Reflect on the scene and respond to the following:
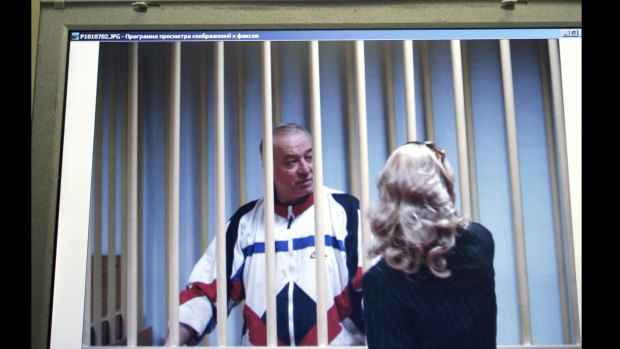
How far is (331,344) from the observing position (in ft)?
2.54

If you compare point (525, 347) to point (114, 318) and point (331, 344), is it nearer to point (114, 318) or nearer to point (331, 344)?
point (331, 344)

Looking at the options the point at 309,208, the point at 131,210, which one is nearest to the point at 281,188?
the point at 309,208

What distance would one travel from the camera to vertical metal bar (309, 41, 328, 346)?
0.78 meters

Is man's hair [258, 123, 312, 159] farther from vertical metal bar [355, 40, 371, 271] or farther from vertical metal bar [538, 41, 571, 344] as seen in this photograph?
vertical metal bar [538, 41, 571, 344]

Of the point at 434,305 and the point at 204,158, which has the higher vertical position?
the point at 204,158

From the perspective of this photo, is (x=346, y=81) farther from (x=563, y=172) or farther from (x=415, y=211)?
(x=563, y=172)

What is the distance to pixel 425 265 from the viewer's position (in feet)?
2.55

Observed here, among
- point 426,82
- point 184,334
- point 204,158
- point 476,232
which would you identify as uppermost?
point 426,82

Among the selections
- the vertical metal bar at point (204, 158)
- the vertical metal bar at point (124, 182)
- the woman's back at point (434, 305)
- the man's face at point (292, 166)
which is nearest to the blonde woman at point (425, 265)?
the woman's back at point (434, 305)

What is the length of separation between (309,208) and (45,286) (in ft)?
1.21

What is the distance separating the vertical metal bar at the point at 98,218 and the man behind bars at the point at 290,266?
0.11 m

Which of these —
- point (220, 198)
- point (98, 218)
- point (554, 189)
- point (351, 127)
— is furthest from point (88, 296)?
point (554, 189)

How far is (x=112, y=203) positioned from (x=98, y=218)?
3 cm

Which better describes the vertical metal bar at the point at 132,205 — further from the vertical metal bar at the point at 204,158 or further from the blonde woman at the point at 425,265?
the blonde woman at the point at 425,265
